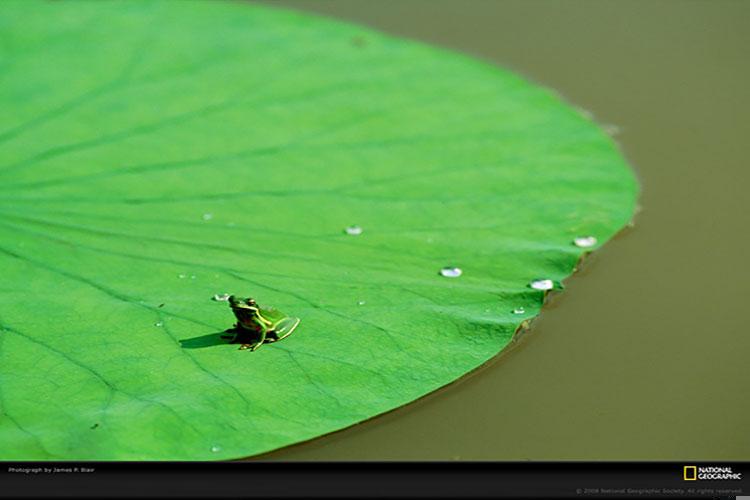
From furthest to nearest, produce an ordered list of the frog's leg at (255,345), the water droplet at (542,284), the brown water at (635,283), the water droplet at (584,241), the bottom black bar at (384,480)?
the water droplet at (584,241)
the water droplet at (542,284)
the frog's leg at (255,345)
the brown water at (635,283)
the bottom black bar at (384,480)

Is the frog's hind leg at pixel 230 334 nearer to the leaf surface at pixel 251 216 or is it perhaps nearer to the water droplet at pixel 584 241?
the leaf surface at pixel 251 216

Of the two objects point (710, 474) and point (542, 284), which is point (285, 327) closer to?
point (542, 284)

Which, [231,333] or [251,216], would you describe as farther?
[251,216]

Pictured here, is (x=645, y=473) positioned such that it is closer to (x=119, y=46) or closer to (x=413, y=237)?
(x=413, y=237)

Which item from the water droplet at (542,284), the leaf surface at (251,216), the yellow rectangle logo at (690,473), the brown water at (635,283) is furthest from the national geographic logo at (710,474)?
the water droplet at (542,284)

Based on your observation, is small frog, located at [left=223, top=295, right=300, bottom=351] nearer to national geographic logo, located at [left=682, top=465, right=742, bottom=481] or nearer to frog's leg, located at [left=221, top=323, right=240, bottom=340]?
frog's leg, located at [left=221, top=323, right=240, bottom=340]

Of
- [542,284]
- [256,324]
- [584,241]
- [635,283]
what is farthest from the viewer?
[584,241]

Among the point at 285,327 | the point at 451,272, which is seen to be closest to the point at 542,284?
the point at 451,272
